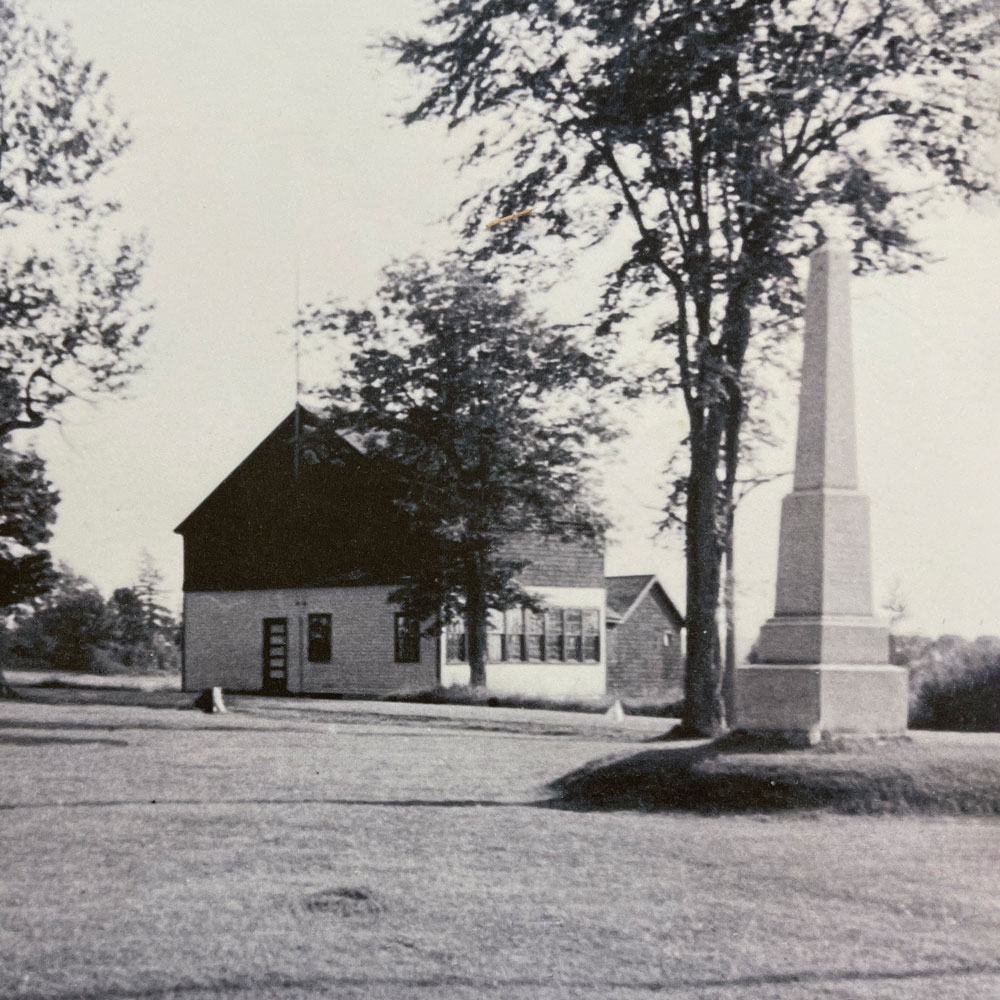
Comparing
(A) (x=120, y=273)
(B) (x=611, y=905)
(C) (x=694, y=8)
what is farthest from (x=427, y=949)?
(A) (x=120, y=273)

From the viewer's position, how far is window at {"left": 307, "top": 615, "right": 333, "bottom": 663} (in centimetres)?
4388

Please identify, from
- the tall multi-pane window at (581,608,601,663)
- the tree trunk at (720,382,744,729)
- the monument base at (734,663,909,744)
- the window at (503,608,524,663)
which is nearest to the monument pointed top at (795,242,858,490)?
the monument base at (734,663,909,744)

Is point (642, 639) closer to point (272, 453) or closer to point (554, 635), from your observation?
point (554, 635)

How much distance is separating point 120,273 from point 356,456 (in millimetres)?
9885

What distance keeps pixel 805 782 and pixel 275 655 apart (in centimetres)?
3578

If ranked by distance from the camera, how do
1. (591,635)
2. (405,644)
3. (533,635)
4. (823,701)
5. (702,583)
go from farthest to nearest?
(591,635) → (533,635) → (405,644) → (702,583) → (823,701)

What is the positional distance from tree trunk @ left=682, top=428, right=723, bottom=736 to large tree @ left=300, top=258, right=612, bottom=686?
11621 millimetres

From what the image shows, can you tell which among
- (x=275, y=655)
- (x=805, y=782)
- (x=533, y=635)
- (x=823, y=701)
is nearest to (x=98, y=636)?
(x=275, y=655)

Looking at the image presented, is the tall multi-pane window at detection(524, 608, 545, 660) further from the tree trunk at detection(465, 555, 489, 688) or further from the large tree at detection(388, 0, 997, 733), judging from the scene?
the large tree at detection(388, 0, 997, 733)

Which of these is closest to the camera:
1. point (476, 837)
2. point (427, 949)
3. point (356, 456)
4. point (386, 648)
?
point (427, 949)

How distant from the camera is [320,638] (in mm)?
44156

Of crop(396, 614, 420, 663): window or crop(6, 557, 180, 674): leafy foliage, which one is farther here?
crop(6, 557, 180, 674): leafy foliage

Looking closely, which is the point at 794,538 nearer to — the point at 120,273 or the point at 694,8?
the point at 694,8

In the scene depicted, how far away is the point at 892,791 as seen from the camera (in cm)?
1130
